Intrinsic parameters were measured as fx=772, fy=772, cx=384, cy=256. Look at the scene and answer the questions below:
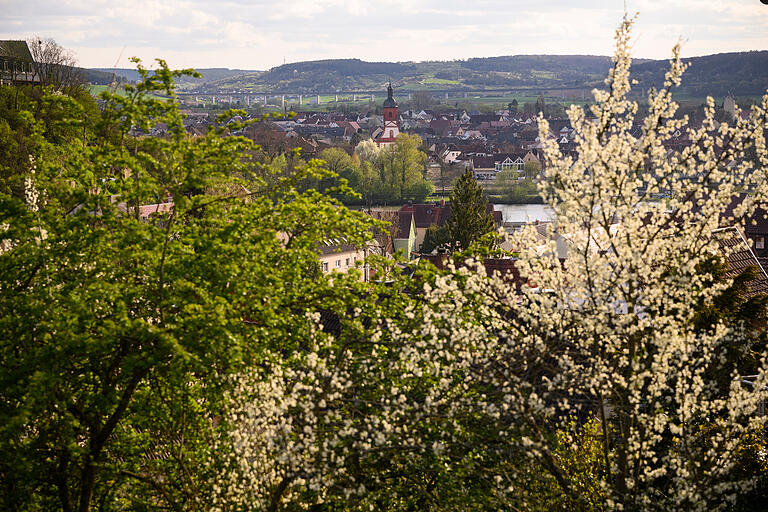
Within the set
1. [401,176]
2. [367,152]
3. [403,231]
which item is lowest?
[403,231]

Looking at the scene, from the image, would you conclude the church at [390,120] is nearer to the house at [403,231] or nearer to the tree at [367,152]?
the tree at [367,152]

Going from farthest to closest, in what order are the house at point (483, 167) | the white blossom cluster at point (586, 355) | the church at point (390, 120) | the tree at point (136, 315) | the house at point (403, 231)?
1. the church at point (390, 120)
2. the house at point (483, 167)
3. the house at point (403, 231)
4. the tree at point (136, 315)
5. the white blossom cluster at point (586, 355)

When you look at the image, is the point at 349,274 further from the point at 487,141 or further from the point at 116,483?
the point at 487,141

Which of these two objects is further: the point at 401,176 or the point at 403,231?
the point at 401,176

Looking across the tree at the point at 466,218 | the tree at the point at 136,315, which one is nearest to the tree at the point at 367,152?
the tree at the point at 466,218

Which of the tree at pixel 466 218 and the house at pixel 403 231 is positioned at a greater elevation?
the tree at pixel 466 218

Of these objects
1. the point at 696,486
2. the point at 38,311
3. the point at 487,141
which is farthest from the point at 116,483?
the point at 487,141

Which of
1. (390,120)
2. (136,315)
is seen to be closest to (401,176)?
(390,120)

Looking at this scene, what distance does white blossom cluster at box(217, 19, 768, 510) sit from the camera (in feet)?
22.6

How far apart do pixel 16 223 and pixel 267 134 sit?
10117 centimetres

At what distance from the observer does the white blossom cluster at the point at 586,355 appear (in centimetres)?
689

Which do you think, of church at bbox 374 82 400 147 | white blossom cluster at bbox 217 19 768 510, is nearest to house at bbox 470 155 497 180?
church at bbox 374 82 400 147

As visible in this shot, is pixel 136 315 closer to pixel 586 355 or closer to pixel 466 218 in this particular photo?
pixel 586 355

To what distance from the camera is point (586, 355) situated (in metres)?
7.48
